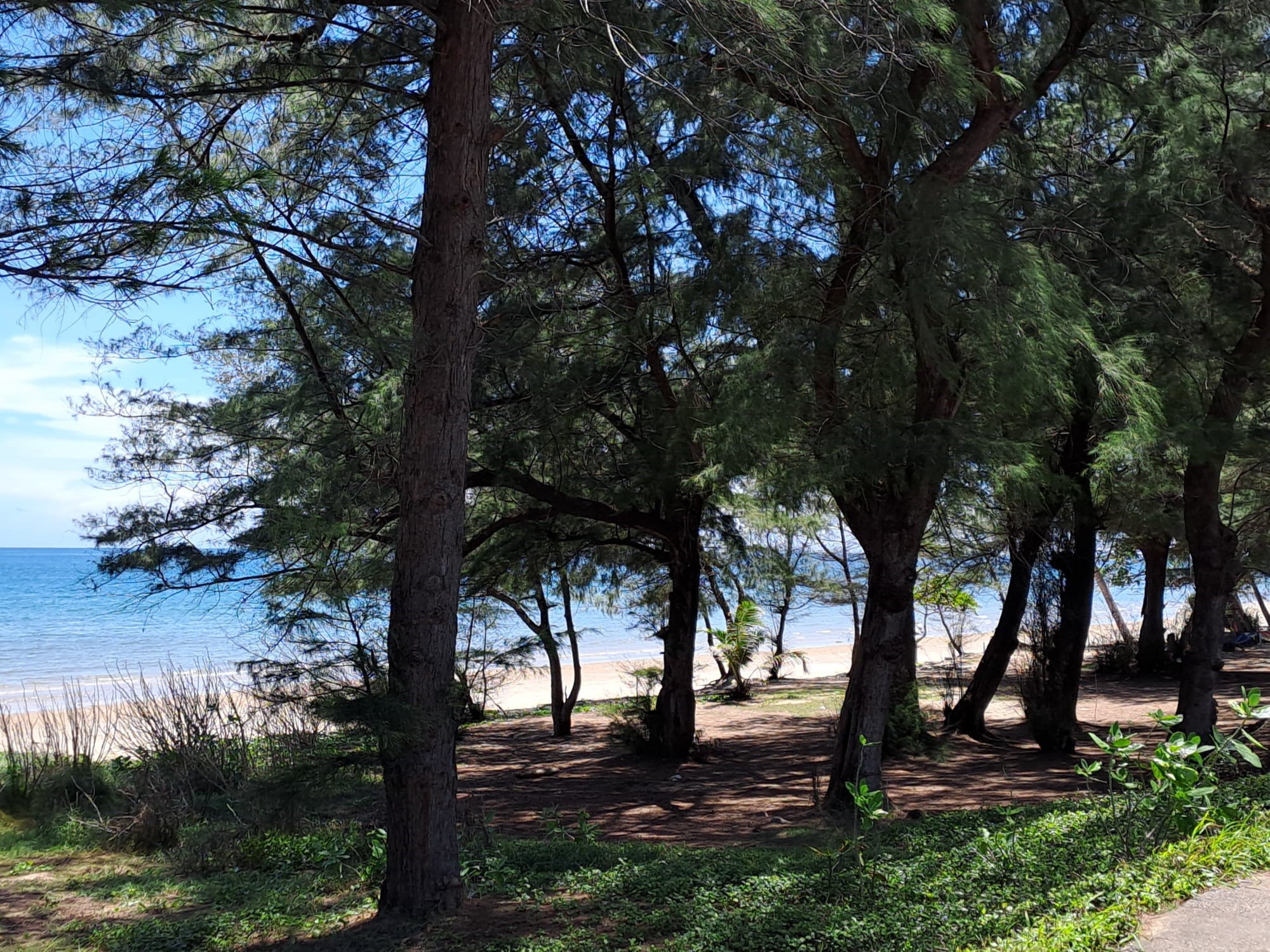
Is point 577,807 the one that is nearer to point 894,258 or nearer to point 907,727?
point 907,727

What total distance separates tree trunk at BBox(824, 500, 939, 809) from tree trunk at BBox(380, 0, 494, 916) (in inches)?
171

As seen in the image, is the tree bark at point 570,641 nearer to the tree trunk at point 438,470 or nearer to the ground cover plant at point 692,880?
the ground cover plant at point 692,880

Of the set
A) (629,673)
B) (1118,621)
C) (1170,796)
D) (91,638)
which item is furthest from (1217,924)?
(91,638)

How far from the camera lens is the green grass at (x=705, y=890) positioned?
4.32m

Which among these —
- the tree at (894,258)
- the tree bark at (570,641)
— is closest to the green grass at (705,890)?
the tree at (894,258)

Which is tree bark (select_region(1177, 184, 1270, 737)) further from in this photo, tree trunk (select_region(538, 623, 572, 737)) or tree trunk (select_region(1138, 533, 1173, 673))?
tree trunk (select_region(1138, 533, 1173, 673))

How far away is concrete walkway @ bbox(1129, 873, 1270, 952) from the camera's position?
3.79 m

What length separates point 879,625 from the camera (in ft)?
29.0

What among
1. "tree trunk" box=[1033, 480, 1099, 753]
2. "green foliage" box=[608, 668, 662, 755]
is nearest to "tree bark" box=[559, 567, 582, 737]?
"green foliage" box=[608, 668, 662, 755]

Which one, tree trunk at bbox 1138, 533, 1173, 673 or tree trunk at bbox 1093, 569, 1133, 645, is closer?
tree trunk at bbox 1138, 533, 1173, 673

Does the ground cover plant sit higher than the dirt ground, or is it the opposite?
the ground cover plant

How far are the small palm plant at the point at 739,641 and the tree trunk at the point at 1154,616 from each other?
7550 millimetres

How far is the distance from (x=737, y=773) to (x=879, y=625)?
4026mm

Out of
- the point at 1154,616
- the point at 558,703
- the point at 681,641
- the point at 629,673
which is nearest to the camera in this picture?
the point at 681,641
